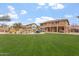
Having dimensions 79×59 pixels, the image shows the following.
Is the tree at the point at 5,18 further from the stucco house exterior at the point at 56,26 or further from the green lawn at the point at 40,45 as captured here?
the stucco house exterior at the point at 56,26

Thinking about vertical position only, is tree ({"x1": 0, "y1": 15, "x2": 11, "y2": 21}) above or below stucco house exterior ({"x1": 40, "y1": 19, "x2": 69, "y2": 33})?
above

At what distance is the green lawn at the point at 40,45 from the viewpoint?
242 centimetres

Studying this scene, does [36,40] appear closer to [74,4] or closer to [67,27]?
[67,27]

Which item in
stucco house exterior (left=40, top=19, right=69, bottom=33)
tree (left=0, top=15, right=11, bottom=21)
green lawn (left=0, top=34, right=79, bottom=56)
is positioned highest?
tree (left=0, top=15, right=11, bottom=21)

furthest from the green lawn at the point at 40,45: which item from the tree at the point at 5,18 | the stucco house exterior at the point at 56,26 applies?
the tree at the point at 5,18

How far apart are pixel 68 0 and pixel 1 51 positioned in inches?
38.4

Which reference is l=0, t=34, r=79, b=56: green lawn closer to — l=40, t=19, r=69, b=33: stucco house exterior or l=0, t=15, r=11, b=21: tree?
l=40, t=19, r=69, b=33: stucco house exterior

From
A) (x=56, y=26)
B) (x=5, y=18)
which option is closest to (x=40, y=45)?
(x=56, y=26)

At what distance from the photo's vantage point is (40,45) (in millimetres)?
2449

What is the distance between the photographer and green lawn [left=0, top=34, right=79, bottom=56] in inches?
95.1

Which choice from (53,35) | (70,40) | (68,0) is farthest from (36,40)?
(68,0)

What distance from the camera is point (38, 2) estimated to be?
2.43 m

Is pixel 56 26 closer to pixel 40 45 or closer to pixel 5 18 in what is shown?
pixel 40 45

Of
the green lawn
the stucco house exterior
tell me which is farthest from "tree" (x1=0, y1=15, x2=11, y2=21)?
the stucco house exterior
